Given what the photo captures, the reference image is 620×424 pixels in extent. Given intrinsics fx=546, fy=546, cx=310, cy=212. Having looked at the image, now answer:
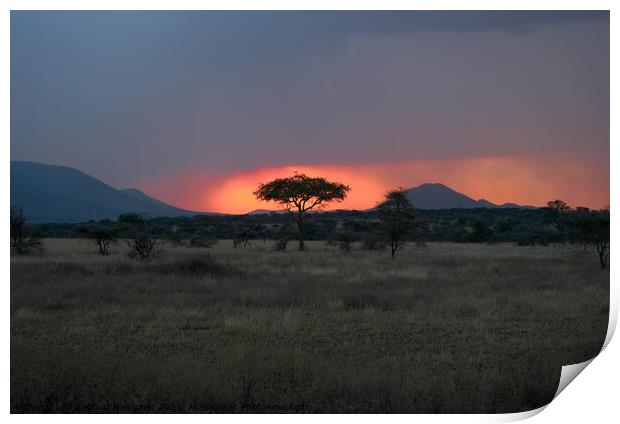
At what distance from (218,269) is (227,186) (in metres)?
4.47

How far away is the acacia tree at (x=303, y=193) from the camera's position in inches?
940

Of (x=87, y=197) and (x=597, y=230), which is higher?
(x=87, y=197)

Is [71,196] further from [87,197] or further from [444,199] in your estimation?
[444,199]

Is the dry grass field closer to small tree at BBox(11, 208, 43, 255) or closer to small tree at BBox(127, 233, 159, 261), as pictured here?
small tree at BBox(127, 233, 159, 261)

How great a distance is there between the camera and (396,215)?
77.4 ft

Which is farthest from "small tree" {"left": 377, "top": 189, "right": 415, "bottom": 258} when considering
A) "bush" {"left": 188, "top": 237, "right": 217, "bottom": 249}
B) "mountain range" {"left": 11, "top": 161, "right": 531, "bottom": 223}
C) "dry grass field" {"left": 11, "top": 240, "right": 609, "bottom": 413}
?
"bush" {"left": 188, "top": 237, "right": 217, "bottom": 249}

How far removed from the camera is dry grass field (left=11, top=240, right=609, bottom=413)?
229 inches

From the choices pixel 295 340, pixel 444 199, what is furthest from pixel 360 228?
pixel 295 340

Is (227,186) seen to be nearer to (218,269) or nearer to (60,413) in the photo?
(218,269)

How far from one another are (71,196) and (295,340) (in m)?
6.74

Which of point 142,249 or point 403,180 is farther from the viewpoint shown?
point 142,249

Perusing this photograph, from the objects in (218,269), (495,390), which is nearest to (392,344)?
(495,390)

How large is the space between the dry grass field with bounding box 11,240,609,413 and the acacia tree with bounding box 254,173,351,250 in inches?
398

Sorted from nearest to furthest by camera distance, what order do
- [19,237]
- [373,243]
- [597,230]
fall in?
1. [597,230]
2. [19,237]
3. [373,243]
